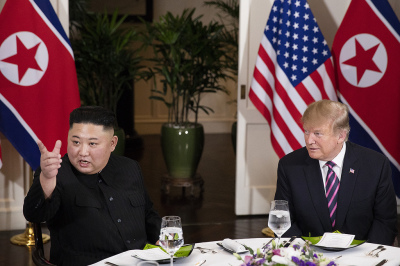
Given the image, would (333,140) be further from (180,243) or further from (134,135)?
(134,135)

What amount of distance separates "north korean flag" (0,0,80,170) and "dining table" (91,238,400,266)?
7.58ft

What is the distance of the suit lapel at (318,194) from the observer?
297cm

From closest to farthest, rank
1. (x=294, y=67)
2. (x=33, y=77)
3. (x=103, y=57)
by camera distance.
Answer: (x=33, y=77)
(x=294, y=67)
(x=103, y=57)

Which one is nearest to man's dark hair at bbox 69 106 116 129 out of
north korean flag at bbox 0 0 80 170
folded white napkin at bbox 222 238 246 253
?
folded white napkin at bbox 222 238 246 253

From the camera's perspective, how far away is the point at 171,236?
2.03 meters

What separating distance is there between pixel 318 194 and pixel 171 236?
1164 millimetres

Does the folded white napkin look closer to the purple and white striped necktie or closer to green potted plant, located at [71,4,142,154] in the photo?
the purple and white striped necktie

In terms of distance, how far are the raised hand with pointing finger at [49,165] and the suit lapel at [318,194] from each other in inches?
48.8

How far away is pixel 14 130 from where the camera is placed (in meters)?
4.45

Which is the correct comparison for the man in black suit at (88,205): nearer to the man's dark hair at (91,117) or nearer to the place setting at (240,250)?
the man's dark hair at (91,117)

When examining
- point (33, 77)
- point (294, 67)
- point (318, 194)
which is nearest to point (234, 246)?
point (318, 194)

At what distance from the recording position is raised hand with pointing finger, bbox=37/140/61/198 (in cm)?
225

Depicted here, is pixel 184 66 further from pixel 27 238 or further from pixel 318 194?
pixel 318 194

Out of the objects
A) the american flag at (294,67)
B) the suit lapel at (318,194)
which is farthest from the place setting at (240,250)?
the american flag at (294,67)
